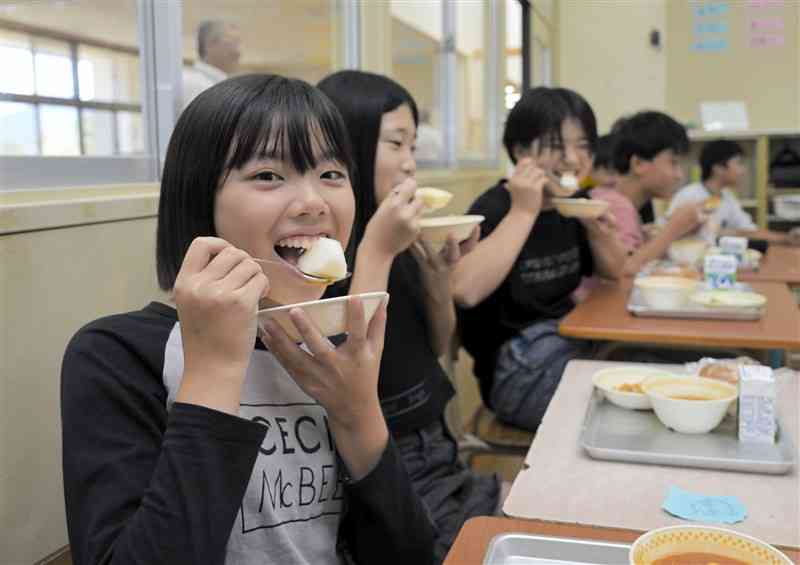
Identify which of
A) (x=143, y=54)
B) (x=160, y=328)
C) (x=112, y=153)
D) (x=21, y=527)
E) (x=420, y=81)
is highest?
(x=420, y=81)

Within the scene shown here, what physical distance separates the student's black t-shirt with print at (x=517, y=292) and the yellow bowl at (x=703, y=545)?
1386 mm

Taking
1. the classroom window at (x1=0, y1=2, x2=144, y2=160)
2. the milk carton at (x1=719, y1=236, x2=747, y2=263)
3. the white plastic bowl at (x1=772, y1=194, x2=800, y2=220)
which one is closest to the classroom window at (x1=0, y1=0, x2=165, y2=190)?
the classroom window at (x1=0, y1=2, x2=144, y2=160)

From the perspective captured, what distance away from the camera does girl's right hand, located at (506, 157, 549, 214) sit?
1.97m

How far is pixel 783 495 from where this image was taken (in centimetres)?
87

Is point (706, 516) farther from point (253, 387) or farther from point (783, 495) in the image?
point (253, 387)

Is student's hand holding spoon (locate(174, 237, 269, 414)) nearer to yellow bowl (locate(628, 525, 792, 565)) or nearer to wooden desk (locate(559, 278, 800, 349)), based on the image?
yellow bowl (locate(628, 525, 792, 565))

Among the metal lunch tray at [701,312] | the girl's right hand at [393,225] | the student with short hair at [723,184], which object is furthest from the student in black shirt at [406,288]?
the student with short hair at [723,184]

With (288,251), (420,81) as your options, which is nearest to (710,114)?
(420,81)

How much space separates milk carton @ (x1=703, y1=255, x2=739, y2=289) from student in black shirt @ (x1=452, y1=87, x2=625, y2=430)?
14.9 inches

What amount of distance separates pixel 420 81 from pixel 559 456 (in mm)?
2654

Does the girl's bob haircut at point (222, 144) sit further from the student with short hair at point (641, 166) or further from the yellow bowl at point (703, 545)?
the student with short hair at point (641, 166)

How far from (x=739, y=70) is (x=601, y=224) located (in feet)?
6.63

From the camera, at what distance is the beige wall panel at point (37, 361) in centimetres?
90

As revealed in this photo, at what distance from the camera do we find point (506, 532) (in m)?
0.78
